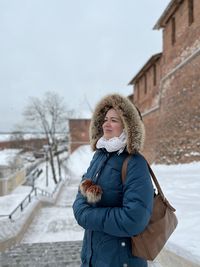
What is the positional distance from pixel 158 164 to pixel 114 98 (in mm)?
11486

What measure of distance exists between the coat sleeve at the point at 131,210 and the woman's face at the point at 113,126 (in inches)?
11.3

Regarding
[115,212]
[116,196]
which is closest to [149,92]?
[116,196]

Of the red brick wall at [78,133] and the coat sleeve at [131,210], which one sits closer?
the coat sleeve at [131,210]

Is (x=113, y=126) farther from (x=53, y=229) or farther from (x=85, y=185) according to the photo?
(x=53, y=229)

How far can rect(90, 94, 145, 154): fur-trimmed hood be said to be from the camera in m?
1.79

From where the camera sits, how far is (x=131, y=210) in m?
1.58

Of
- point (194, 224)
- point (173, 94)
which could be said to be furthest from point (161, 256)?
point (173, 94)

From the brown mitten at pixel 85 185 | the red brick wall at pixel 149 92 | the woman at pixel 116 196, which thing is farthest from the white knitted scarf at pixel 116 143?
the red brick wall at pixel 149 92

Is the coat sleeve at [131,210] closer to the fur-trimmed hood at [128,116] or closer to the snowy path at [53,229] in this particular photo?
the fur-trimmed hood at [128,116]

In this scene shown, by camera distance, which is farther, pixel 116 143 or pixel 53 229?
pixel 53 229

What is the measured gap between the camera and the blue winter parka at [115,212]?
1.60 meters

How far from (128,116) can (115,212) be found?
64cm

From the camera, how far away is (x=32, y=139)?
3584 cm

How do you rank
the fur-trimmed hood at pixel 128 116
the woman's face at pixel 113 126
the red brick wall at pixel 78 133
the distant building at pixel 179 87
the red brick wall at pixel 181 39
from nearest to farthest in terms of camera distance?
1. the fur-trimmed hood at pixel 128 116
2. the woman's face at pixel 113 126
3. the red brick wall at pixel 181 39
4. the distant building at pixel 179 87
5. the red brick wall at pixel 78 133
